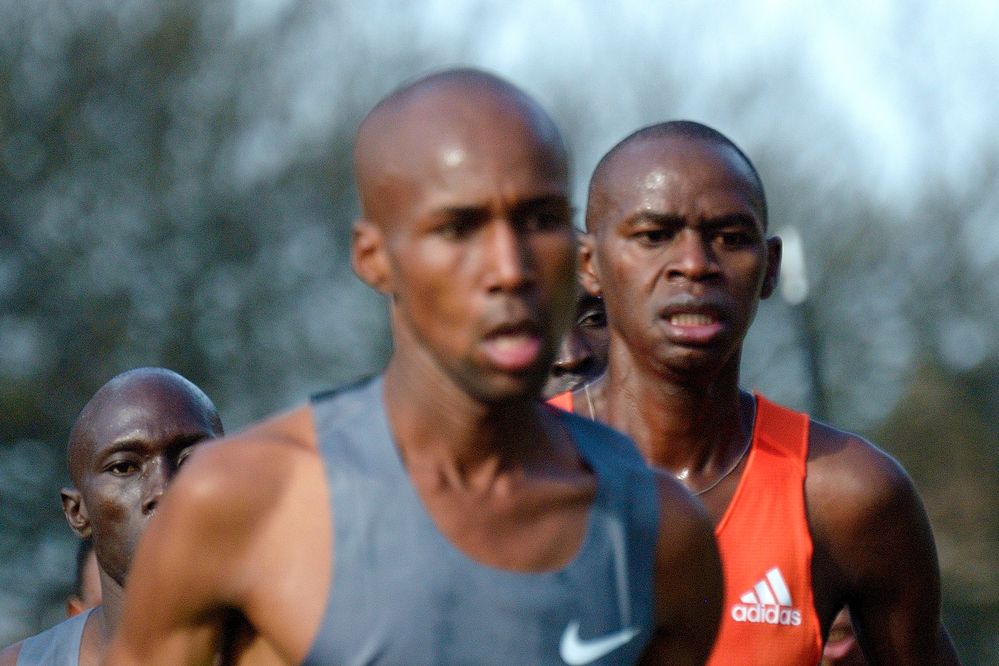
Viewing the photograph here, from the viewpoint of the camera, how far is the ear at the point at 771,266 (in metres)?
5.64

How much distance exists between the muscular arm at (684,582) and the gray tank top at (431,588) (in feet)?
0.25

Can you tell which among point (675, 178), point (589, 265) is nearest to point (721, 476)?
point (589, 265)

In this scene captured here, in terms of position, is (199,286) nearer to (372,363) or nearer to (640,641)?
(372,363)

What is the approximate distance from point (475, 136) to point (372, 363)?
18706 millimetres

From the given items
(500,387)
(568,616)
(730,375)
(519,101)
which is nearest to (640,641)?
(568,616)

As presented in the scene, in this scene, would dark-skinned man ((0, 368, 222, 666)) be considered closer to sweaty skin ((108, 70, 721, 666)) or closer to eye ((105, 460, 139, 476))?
eye ((105, 460, 139, 476))

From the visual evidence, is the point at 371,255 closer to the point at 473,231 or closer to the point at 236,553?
the point at 473,231

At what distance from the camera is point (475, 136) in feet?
10.6

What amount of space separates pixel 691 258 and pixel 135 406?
1.87 m

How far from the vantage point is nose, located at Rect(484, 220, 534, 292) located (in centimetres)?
314

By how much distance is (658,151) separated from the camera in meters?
5.46

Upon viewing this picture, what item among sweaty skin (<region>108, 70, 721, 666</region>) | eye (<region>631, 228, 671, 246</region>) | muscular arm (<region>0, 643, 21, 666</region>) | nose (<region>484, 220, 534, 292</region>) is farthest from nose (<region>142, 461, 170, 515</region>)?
nose (<region>484, 220, 534, 292</region>)

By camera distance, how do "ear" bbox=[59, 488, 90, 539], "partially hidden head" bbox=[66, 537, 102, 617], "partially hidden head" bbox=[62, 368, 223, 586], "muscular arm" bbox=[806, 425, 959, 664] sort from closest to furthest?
"muscular arm" bbox=[806, 425, 959, 664] < "partially hidden head" bbox=[62, 368, 223, 586] < "ear" bbox=[59, 488, 90, 539] < "partially hidden head" bbox=[66, 537, 102, 617]

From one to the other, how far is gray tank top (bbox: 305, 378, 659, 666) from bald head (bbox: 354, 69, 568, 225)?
0.42 metres
